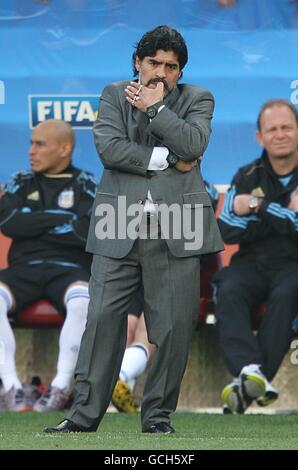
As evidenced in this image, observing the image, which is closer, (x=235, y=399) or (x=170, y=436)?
(x=170, y=436)

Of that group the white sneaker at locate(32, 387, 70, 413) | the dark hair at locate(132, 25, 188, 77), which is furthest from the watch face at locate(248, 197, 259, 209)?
the dark hair at locate(132, 25, 188, 77)

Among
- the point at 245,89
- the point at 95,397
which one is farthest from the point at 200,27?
the point at 95,397

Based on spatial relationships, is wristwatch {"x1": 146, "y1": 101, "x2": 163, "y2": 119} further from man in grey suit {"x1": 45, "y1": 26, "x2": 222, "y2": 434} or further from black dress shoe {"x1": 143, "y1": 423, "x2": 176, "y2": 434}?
black dress shoe {"x1": 143, "y1": 423, "x2": 176, "y2": 434}

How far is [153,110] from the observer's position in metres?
5.79

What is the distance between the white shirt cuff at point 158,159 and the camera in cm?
582

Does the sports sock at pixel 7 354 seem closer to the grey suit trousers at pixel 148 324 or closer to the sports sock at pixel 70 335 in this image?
the sports sock at pixel 70 335

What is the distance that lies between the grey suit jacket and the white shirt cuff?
18 mm

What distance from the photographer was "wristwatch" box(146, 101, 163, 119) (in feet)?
19.0

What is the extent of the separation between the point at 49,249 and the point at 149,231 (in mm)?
2331

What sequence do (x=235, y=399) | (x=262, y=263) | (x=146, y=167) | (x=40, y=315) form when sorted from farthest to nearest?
(x=40, y=315), (x=262, y=263), (x=235, y=399), (x=146, y=167)

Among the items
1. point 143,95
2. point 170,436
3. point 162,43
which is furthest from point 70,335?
point 162,43

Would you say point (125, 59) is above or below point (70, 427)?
above

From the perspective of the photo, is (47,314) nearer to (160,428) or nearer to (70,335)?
(70,335)

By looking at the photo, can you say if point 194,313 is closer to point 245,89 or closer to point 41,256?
point 41,256
